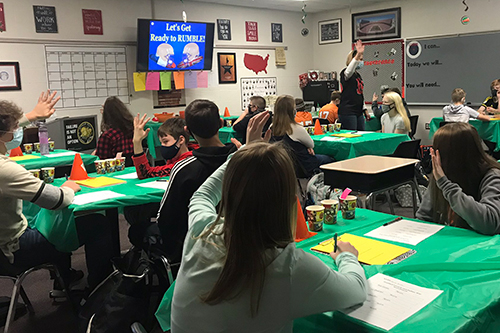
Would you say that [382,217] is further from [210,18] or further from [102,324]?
[210,18]

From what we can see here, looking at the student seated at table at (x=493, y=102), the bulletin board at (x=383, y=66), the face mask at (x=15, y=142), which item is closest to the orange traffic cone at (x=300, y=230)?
the face mask at (x=15, y=142)

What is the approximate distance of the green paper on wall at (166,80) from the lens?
757cm

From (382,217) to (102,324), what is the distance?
4.45 feet

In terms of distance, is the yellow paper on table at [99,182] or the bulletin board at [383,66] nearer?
the yellow paper on table at [99,182]

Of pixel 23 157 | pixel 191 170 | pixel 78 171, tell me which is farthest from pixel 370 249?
pixel 23 157

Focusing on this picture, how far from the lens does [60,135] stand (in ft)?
18.0

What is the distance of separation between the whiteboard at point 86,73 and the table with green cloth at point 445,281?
5.85 meters

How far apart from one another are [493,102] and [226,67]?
451cm

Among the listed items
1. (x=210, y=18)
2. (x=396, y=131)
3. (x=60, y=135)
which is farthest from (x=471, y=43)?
(x=60, y=135)

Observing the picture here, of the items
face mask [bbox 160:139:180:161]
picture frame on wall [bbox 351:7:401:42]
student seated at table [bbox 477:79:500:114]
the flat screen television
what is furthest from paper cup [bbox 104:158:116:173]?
picture frame on wall [bbox 351:7:401:42]

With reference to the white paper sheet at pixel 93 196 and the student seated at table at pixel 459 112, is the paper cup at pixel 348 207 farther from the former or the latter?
the student seated at table at pixel 459 112

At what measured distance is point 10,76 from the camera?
6.24 meters

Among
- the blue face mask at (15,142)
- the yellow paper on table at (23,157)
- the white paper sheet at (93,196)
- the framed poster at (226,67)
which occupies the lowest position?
the white paper sheet at (93,196)

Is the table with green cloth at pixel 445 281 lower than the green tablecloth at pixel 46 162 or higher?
lower
